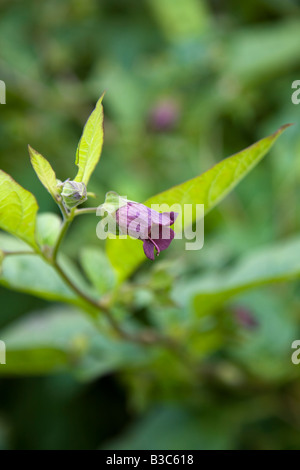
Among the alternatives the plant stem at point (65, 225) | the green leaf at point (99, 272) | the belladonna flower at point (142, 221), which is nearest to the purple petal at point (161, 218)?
the belladonna flower at point (142, 221)

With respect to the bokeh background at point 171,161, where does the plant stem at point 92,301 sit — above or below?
below

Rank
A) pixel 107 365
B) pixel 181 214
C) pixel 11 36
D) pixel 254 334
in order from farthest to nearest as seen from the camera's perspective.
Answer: pixel 11 36 < pixel 254 334 < pixel 107 365 < pixel 181 214

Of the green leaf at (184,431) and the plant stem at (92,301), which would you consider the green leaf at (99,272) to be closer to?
the plant stem at (92,301)

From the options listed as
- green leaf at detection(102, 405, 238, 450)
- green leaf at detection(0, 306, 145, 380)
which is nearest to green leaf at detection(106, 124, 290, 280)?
green leaf at detection(0, 306, 145, 380)

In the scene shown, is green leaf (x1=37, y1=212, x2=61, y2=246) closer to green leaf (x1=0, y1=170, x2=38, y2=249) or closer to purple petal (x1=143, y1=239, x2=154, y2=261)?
green leaf (x1=0, y1=170, x2=38, y2=249)
